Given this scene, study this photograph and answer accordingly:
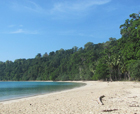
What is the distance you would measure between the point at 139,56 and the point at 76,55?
8026 centimetres

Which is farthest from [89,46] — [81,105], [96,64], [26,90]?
[81,105]

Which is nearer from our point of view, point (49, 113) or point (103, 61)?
point (49, 113)

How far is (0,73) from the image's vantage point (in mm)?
187000

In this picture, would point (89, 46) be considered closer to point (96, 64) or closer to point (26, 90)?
point (96, 64)

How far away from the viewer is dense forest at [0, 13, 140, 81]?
147ft

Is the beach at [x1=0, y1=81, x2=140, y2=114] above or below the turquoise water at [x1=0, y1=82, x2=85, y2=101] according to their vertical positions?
above

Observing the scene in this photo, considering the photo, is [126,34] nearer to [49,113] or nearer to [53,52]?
[49,113]

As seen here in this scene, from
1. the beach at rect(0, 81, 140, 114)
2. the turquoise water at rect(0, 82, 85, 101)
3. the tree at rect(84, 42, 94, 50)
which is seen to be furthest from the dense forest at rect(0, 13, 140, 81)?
the beach at rect(0, 81, 140, 114)

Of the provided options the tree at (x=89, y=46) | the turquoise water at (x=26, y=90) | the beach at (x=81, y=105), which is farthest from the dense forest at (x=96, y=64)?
the beach at (x=81, y=105)

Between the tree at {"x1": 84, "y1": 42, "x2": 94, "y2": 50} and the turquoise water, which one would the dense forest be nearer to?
the tree at {"x1": 84, "y1": 42, "x2": 94, "y2": 50}

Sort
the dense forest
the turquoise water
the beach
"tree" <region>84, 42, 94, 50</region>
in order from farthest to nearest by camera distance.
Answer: "tree" <region>84, 42, 94, 50</region>
the dense forest
the turquoise water
the beach

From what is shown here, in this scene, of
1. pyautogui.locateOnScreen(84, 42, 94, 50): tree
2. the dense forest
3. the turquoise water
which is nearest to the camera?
the turquoise water

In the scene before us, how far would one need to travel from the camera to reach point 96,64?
77938 millimetres


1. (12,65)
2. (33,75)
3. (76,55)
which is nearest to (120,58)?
(76,55)
